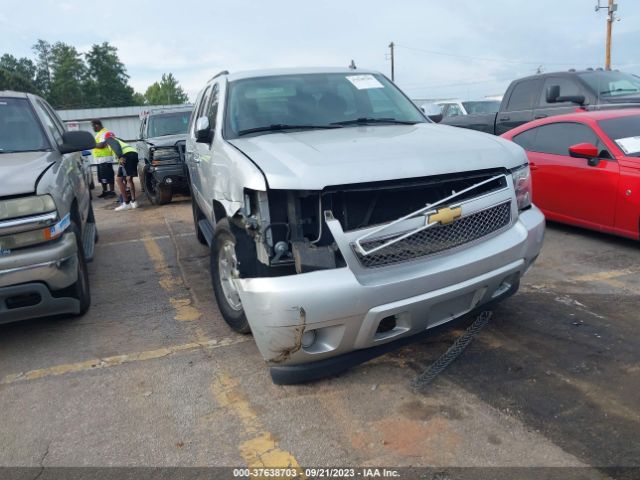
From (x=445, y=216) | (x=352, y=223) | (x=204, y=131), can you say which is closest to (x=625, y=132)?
(x=445, y=216)

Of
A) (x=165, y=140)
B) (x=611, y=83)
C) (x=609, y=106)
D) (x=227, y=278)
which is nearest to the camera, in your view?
(x=227, y=278)

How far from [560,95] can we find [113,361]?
27.3ft

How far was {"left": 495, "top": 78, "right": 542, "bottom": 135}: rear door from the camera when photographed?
9.59 metres

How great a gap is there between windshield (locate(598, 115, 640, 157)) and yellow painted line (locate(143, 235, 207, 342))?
4.68 metres

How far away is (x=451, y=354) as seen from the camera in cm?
352

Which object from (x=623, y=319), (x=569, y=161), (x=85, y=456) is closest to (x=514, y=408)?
(x=623, y=319)

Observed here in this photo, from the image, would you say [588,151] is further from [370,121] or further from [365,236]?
[365,236]

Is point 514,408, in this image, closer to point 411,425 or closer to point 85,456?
point 411,425

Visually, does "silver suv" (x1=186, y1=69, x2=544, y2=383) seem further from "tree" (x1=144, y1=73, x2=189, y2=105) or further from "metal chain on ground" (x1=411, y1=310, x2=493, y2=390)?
"tree" (x1=144, y1=73, x2=189, y2=105)

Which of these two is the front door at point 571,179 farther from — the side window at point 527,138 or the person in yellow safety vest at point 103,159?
the person in yellow safety vest at point 103,159

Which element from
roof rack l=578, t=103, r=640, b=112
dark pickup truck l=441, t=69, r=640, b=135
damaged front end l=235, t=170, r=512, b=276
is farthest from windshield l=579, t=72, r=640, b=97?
damaged front end l=235, t=170, r=512, b=276

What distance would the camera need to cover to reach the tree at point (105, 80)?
9631 cm

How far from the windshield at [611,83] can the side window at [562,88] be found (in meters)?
0.19

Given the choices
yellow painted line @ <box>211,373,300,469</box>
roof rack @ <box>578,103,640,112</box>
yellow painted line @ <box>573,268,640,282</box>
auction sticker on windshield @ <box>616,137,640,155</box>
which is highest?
roof rack @ <box>578,103,640,112</box>
